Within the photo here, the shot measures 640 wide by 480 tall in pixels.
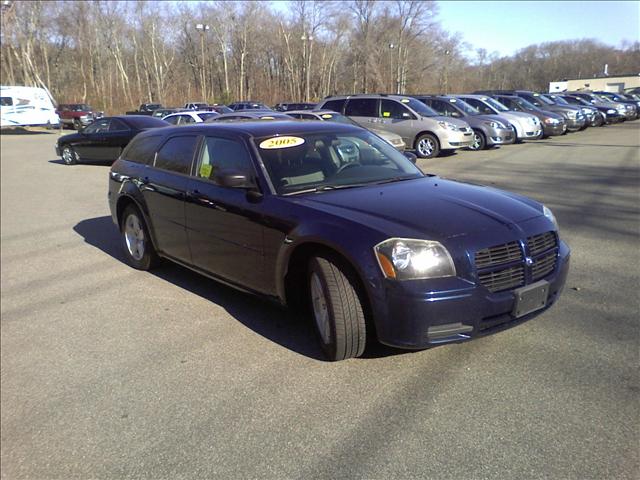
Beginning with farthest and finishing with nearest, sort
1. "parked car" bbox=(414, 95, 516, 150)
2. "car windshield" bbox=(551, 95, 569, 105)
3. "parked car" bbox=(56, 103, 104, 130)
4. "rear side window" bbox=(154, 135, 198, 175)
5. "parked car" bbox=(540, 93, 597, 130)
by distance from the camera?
"parked car" bbox=(56, 103, 104, 130) → "car windshield" bbox=(551, 95, 569, 105) → "parked car" bbox=(540, 93, 597, 130) → "parked car" bbox=(414, 95, 516, 150) → "rear side window" bbox=(154, 135, 198, 175)

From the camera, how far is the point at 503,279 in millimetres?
3152

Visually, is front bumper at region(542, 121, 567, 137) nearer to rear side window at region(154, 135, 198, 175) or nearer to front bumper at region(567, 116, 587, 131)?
front bumper at region(567, 116, 587, 131)

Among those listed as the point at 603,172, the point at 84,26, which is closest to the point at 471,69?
the point at 84,26

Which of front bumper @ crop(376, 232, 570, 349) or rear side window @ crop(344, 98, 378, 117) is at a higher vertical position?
rear side window @ crop(344, 98, 378, 117)

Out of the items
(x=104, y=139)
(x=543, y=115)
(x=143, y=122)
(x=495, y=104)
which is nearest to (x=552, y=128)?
(x=543, y=115)

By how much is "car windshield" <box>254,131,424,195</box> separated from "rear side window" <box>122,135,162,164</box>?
1.82m

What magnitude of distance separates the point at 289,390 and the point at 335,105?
13527 millimetres

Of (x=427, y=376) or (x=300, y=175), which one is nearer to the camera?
(x=427, y=376)

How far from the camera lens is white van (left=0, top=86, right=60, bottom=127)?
107 feet

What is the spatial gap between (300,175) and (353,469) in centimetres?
229

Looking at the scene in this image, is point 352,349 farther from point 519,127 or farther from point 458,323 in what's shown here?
point 519,127

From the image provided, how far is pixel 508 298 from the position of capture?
Result: 3131 mm

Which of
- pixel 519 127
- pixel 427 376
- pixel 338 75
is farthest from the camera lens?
pixel 338 75

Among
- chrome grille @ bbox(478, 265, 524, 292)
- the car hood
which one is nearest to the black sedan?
the car hood
